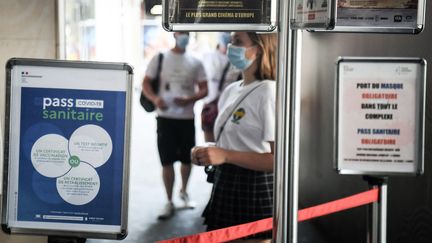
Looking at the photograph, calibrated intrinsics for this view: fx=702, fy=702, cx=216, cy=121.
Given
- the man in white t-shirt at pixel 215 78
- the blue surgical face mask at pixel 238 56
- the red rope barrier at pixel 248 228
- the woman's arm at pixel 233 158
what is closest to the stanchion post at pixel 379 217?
the red rope barrier at pixel 248 228

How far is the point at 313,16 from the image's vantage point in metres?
1.67

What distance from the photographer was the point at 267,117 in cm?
318

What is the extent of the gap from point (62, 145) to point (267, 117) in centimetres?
126

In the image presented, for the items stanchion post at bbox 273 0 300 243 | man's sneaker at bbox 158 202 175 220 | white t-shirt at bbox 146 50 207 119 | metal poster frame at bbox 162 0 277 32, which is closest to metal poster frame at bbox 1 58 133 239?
metal poster frame at bbox 162 0 277 32

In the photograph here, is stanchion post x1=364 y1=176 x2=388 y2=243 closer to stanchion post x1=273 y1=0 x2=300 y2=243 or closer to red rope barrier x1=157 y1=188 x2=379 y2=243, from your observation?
red rope barrier x1=157 y1=188 x2=379 y2=243

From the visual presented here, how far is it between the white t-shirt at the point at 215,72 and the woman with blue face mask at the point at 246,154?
9.16 feet

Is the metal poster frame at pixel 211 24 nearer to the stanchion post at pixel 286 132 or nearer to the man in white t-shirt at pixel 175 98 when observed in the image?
the stanchion post at pixel 286 132

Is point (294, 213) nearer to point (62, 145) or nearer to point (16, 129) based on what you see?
point (62, 145)

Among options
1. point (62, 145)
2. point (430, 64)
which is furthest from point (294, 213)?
point (430, 64)

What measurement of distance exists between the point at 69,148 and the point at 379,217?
44.3 inches

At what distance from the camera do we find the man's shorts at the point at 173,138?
600 cm

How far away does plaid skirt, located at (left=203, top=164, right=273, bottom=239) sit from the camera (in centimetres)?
319

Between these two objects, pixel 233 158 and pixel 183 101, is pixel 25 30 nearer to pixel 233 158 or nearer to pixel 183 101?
pixel 233 158

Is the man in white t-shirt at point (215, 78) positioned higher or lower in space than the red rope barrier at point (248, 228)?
higher
